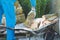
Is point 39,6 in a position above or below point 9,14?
above

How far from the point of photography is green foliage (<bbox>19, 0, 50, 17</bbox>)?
650 centimetres

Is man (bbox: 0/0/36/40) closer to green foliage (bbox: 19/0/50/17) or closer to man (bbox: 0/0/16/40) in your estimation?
man (bbox: 0/0/16/40)

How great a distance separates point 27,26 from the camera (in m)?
5.62

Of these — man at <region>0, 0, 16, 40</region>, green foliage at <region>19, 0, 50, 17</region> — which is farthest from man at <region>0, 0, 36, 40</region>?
green foliage at <region>19, 0, 50, 17</region>

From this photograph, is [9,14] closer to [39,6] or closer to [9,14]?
[9,14]

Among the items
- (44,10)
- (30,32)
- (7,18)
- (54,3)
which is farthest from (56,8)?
(7,18)

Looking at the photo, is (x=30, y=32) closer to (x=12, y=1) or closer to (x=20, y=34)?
(x=20, y=34)

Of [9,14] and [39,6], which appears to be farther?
[39,6]

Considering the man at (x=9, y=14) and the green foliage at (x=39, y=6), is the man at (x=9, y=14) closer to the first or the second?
the man at (x=9, y=14)

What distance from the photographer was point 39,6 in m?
6.50

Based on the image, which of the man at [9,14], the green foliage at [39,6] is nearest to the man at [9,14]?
the man at [9,14]

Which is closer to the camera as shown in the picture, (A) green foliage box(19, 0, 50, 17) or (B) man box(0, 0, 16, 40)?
(B) man box(0, 0, 16, 40)

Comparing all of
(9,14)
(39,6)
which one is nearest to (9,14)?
(9,14)

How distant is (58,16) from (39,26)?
1.75ft
